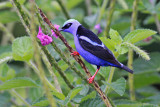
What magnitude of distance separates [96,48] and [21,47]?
34 cm

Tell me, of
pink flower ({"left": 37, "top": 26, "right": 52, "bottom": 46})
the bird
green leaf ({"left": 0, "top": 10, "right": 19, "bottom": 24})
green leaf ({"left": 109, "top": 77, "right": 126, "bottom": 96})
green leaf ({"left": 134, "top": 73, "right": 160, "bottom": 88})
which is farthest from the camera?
green leaf ({"left": 0, "top": 10, "right": 19, "bottom": 24})

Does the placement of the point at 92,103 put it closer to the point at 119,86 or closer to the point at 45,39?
the point at 119,86

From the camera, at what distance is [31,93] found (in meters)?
1.85

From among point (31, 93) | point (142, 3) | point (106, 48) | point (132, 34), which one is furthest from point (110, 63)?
point (142, 3)

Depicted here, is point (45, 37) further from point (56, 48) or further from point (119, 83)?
point (119, 83)

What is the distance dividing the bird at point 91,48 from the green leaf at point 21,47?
0.20 meters

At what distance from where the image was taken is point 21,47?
4.21ft

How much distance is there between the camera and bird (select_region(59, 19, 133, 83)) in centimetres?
131

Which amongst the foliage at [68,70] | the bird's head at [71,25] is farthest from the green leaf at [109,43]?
the bird's head at [71,25]

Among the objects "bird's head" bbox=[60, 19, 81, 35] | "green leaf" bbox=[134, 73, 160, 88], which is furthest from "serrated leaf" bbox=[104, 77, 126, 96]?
"green leaf" bbox=[134, 73, 160, 88]

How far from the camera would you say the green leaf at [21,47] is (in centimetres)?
129

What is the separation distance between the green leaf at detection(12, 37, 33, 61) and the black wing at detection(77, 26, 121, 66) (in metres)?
0.24

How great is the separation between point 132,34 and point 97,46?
0.57 ft

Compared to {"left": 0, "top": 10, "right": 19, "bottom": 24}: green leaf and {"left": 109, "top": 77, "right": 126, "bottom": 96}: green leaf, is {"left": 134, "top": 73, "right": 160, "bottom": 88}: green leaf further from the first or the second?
{"left": 0, "top": 10, "right": 19, "bottom": 24}: green leaf
